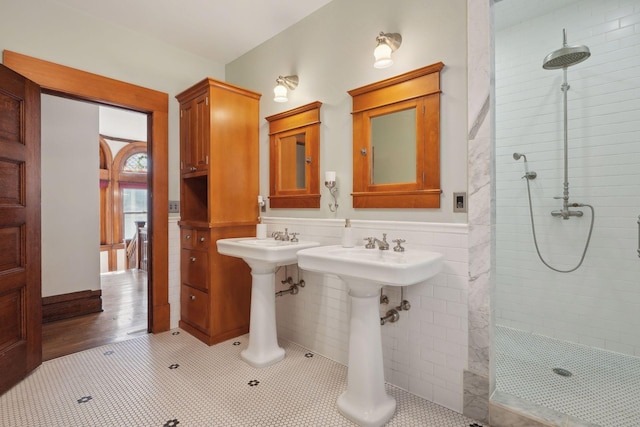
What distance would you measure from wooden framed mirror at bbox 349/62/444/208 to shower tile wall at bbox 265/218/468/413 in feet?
0.64

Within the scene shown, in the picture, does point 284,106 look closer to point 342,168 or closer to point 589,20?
point 342,168

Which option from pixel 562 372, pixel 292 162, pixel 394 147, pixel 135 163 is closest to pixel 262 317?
pixel 292 162

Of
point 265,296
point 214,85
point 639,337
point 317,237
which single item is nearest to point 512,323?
point 639,337

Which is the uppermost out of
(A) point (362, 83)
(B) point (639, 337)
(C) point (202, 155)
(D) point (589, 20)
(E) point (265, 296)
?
(D) point (589, 20)

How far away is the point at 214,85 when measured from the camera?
263 centimetres

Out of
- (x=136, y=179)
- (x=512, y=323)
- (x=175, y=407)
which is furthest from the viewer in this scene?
(x=136, y=179)

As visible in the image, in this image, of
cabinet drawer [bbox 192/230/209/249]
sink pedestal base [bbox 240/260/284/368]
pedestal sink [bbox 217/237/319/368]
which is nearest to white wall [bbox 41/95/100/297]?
cabinet drawer [bbox 192/230/209/249]

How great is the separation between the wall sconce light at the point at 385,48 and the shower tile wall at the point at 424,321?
39.1 inches

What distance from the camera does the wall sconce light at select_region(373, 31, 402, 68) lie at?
6.18ft

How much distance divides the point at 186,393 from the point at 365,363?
1151mm

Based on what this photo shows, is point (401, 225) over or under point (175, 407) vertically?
over

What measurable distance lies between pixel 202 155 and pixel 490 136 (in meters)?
2.20

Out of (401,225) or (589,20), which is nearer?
(401,225)

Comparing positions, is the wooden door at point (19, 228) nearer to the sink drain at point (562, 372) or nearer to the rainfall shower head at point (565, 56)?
the sink drain at point (562, 372)
